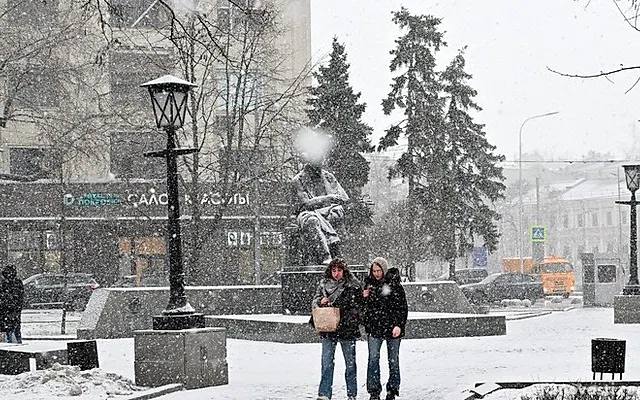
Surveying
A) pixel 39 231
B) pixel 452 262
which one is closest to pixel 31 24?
pixel 39 231

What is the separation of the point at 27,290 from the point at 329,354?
3153cm

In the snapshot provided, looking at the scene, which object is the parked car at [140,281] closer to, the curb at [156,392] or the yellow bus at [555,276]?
the yellow bus at [555,276]

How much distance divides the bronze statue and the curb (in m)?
9.16

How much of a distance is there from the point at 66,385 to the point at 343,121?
127ft

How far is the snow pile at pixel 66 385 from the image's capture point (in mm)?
13641

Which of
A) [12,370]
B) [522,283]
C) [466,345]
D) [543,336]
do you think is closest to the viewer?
[12,370]

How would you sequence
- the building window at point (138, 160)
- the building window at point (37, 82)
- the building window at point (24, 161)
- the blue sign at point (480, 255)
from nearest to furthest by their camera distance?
the building window at point (37, 82), the building window at point (138, 160), the building window at point (24, 161), the blue sign at point (480, 255)

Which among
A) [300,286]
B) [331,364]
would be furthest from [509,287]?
[331,364]

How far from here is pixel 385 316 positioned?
13.0m

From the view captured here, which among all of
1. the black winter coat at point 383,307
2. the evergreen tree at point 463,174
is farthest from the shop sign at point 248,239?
the black winter coat at point 383,307

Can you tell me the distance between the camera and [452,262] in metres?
50.0

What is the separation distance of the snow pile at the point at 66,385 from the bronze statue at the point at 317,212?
9.05 meters

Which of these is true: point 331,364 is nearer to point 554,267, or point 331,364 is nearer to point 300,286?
point 300,286

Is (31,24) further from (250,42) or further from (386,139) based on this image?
(386,139)
